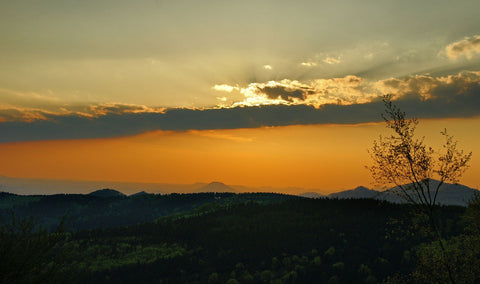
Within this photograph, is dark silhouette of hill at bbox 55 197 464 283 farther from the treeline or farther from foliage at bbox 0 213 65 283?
foliage at bbox 0 213 65 283

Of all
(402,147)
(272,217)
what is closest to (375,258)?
(272,217)

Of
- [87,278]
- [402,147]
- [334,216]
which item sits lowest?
[87,278]

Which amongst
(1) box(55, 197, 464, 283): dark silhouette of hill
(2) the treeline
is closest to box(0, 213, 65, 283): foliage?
(2) the treeline

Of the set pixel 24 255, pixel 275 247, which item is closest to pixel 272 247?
pixel 275 247

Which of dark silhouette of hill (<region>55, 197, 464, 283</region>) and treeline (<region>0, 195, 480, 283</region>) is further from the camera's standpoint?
dark silhouette of hill (<region>55, 197, 464, 283</region>)

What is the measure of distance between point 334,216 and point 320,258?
78.2 ft

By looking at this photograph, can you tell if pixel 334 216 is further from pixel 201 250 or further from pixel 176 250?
pixel 176 250

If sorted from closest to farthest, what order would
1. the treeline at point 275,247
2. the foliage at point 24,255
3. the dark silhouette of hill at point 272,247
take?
1. the foliage at point 24,255
2. the treeline at point 275,247
3. the dark silhouette of hill at point 272,247

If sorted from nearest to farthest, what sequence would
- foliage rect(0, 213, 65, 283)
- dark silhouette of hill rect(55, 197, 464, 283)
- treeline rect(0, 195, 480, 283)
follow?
foliage rect(0, 213, 65, 283)
treeline rect(0, 195, 480, 283)
dark silhouette of hill rect(55, 197, 464, 283)

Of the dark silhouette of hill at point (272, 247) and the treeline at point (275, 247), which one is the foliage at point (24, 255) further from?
the dark silhouette of hill at point (272, 247)

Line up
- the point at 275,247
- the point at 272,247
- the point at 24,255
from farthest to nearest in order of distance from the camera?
the point at 272,247 < the point at 275,247 < the point at 24,255

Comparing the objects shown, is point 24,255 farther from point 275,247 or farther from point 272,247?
point 272,247

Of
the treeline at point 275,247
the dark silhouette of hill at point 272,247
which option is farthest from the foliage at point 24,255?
the dark silhouette of hill at point 272,247

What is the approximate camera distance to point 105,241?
115750 millimetres
